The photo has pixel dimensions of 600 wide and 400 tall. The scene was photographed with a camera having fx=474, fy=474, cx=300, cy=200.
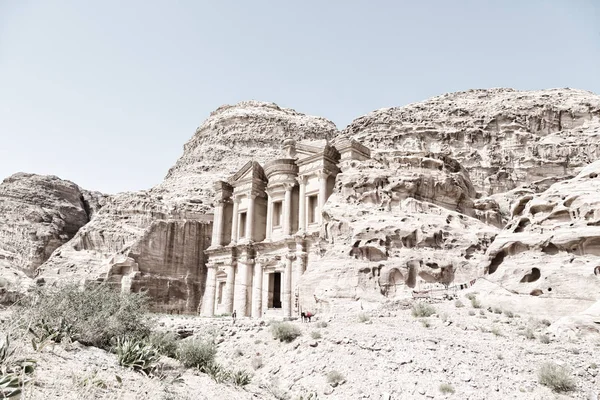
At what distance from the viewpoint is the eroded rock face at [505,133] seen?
45.0 meters

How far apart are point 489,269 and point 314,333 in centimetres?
727

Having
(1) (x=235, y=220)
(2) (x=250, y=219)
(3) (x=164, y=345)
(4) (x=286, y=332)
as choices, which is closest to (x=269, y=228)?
(2) (x=250, y=219)

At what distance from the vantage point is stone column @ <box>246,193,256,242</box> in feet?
133

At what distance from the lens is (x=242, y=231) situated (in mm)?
42719

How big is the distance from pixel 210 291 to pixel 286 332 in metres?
25.2

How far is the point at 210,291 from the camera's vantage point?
40.9m

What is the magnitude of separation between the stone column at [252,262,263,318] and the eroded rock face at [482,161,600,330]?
2272cm

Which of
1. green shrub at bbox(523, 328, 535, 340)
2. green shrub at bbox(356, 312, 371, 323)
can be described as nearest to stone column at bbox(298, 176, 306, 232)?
green shrub at bbox(356, 312, 371, 323)

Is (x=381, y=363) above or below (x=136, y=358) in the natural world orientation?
below

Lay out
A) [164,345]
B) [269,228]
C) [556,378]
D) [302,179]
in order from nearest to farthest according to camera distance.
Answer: [556,378] < [164,345] < [302,179] < [269,228]

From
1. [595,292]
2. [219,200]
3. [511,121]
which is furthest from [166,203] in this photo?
[595,292]

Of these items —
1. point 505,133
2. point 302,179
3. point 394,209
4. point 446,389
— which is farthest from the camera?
point 505,133

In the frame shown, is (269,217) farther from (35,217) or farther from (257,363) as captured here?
(257,363)

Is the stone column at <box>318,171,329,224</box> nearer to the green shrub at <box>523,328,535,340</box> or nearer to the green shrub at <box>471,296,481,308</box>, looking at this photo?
the green shrub at <box>471,296,481,308</box>
